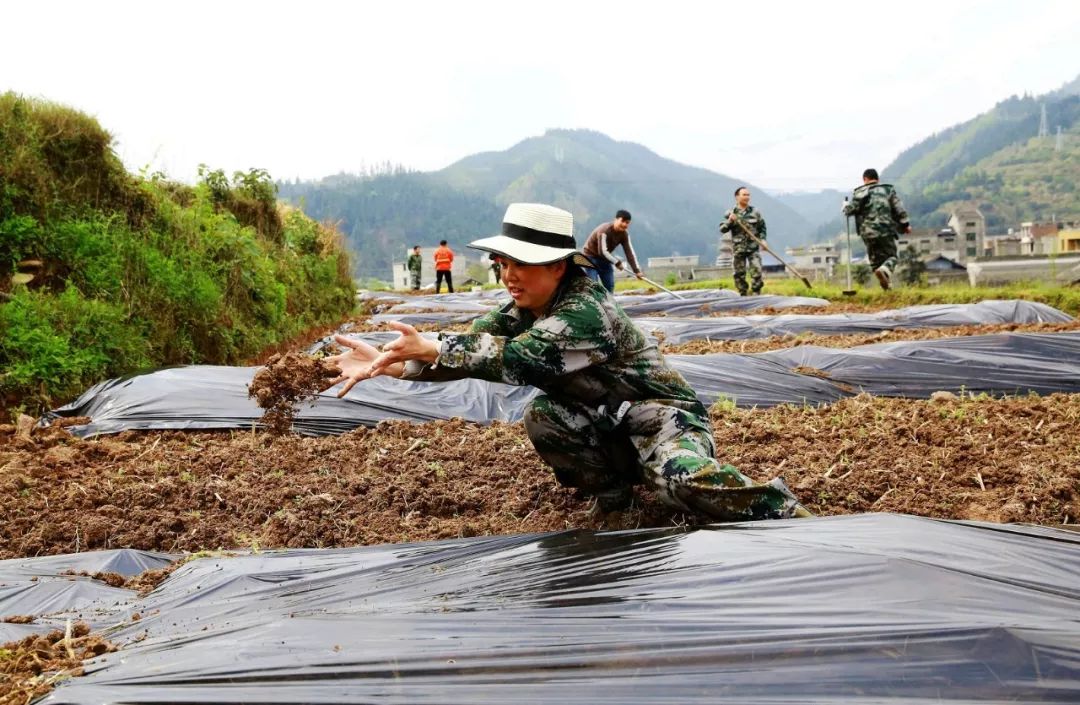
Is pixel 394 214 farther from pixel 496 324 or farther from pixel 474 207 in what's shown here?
pixel 496 324

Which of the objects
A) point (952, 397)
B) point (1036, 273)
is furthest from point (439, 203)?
point (952, 397)

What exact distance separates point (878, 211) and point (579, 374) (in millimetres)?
9765

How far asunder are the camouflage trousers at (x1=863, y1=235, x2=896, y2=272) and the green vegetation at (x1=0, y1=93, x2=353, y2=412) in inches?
301

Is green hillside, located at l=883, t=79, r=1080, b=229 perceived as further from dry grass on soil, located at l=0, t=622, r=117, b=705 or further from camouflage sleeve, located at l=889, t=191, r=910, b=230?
dry grass on soil, located at l=0, t=622, r=117, b=705

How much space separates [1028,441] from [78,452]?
4.32 meters

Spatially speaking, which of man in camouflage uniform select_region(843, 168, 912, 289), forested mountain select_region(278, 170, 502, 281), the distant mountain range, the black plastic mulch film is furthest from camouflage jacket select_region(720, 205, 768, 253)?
forested mountain select_region(278, 170, 502, 281)

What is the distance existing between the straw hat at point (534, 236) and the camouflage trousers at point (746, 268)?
10.5 meters

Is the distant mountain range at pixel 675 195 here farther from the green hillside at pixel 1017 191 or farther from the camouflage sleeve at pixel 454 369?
the camouflage sleeve at pixel 454 369

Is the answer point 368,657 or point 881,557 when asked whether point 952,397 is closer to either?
point 881,557

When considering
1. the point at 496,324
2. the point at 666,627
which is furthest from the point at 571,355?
the point at 666,627

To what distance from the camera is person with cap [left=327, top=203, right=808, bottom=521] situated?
257 cm

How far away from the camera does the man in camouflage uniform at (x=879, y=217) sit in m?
11.4

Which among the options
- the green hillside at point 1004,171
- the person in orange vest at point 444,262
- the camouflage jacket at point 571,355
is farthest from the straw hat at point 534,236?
the green hillside at point 1004,171

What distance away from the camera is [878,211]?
11.4 meters
